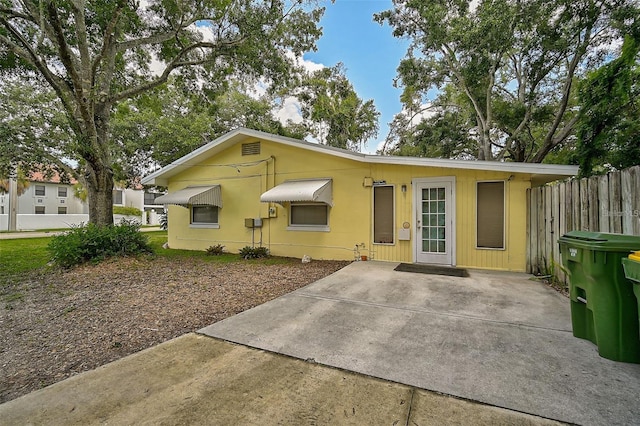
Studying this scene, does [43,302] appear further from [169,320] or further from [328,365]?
[328,365]

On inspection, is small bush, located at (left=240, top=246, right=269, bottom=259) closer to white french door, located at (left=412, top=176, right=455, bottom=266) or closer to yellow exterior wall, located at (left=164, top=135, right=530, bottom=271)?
yellow exterior wall, located at (left=164, top=135, right=530, bottom=271)

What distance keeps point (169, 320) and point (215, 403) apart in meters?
2.31

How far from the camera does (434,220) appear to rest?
766 centimetres

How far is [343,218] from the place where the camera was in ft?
28.8

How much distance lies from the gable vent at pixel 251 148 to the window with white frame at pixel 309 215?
2.60 meters

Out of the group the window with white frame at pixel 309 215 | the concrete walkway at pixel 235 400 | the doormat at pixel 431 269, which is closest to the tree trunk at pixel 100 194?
the window with white frame at pixel 309 215

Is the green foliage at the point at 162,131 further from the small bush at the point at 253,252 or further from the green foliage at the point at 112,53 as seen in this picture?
the small bush at the point at 253,252

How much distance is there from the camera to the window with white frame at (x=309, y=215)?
9188mm

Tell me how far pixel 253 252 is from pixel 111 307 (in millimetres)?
5076

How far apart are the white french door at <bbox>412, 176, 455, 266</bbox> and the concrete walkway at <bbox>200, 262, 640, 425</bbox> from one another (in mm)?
2087

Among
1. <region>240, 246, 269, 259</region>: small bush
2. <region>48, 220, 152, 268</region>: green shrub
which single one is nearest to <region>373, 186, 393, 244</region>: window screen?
<region>240, 246, 269, 259</region>: small bush

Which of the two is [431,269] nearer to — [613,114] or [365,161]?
[365,161]

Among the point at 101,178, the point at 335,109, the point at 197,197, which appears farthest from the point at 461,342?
the point at 335,109

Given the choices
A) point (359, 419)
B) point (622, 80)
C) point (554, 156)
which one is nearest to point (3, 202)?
point (359, 419)
